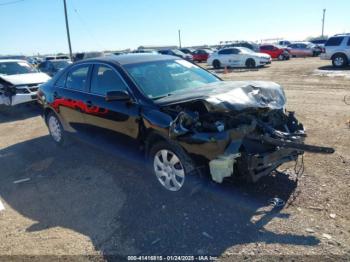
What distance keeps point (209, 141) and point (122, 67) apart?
191cm

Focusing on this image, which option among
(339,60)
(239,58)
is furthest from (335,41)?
(239,58)

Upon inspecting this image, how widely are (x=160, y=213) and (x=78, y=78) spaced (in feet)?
9.78

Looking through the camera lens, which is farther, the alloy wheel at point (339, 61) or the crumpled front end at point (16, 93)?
the alloy wheel at point (339, 61)

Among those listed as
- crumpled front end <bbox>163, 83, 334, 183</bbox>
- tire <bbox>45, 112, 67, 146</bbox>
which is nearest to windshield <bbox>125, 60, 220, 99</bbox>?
crumpled front end <bbox>163, 83, 334, 183</bbox>

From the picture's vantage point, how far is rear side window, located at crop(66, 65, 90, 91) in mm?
5395

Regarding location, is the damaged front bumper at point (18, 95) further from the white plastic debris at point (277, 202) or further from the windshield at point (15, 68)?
the white plastic debris at point (277, 202)

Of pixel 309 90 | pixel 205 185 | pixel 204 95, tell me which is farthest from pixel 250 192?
pixel 309 90

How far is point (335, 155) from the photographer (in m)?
5.13

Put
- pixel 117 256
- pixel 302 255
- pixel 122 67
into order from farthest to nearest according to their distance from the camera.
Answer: pixel 122 67, pixel 117 256, pixel 302 255

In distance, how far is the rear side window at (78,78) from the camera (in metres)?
5.39

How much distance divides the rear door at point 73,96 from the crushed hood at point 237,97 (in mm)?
1774

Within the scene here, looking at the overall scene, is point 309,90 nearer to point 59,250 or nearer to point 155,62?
point 155,62

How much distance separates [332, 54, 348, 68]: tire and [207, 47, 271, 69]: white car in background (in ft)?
17.1

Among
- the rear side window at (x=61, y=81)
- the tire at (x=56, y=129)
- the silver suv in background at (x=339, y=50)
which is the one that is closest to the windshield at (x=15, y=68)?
the tire at (x=56, y=129)
